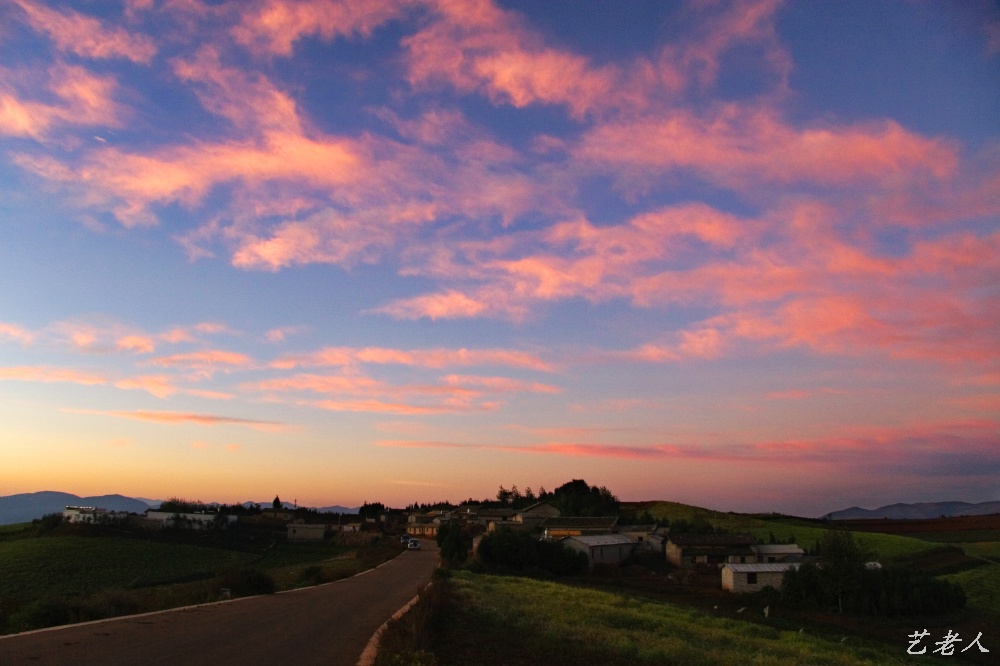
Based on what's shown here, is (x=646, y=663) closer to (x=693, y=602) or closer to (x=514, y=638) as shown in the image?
(x=514, y=638)

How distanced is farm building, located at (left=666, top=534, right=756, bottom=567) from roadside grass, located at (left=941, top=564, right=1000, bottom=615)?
1857cm

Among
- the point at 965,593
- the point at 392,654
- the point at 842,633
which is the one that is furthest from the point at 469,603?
the point at 965,593

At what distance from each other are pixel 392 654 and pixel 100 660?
5.48m


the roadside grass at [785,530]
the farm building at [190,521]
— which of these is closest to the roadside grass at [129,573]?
the farm building at [190,521]

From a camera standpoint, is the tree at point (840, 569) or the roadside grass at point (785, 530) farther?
the roadside grass at point (785, 530)

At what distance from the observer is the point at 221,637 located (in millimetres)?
16500

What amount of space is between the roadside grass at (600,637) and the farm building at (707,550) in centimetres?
3956

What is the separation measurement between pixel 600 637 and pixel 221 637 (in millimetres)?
10401

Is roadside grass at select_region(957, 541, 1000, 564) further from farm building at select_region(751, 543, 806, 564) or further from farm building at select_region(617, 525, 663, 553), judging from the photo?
farm building at select_region(617, 525, 663, 553)

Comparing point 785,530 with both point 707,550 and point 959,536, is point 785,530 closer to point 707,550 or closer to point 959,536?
point 959,536

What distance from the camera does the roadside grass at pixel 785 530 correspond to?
82.3 m

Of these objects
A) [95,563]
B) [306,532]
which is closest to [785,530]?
[306,532]

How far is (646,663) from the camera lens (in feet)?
54.0

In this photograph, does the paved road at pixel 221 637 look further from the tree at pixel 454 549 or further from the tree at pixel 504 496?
the tree at pixel 504 496
